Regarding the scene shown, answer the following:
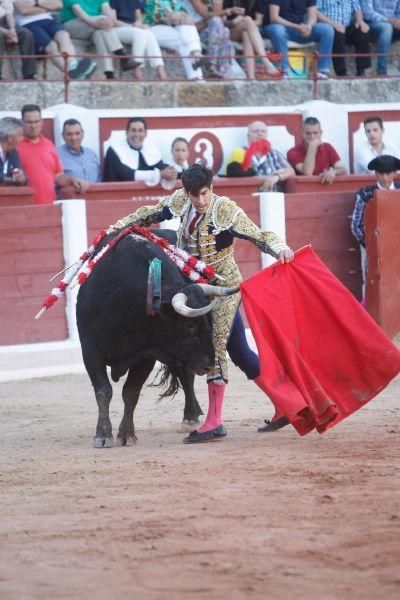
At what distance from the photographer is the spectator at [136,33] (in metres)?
9.61

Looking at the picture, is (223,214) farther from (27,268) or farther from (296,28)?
(296,28)

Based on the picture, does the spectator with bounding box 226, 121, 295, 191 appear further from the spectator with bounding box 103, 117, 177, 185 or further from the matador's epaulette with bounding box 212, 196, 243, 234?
the matador's epaulette with bounding box 212, 196, 243, 234

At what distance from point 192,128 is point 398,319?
2189 mm

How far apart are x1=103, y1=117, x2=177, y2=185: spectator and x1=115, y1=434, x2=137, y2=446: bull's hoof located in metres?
3.52

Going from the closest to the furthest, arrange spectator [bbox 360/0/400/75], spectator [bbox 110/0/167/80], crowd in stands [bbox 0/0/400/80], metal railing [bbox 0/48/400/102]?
metal railing [bbox 0/48/400/102], crowd in stands [bbox 0/0/400/80], spectator [bbox 110/0/167/80], spectator [bbox 360/0/400/75]

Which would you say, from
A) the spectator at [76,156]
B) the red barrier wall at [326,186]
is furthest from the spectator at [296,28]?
the spectator at [76,156]

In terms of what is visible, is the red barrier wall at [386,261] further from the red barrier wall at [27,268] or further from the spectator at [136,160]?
the red barrier wall at [27,268]

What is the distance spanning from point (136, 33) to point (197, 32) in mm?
723

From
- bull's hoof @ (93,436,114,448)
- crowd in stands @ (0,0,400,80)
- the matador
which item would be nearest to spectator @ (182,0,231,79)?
crowd in stands @ (0,0,400,80)

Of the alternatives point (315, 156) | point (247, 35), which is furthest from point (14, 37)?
point (315, 156)

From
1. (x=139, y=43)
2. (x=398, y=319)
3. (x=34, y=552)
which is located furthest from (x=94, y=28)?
(x=34, y=552)

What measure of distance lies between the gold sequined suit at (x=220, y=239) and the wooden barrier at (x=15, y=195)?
2925 mm

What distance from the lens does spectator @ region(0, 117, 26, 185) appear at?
300 inches

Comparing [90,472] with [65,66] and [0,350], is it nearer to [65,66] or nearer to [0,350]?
[0,350]
